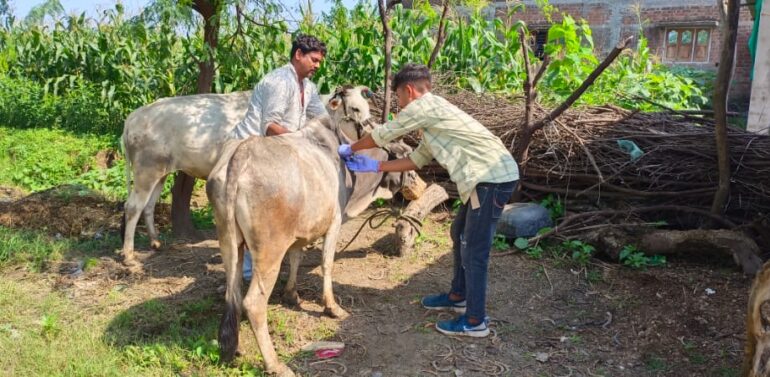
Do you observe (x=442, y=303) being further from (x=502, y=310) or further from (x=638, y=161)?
(x=638, y=161)

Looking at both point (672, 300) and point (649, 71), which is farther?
point (649, 71)

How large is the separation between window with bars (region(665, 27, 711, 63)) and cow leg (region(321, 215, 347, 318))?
1439cm

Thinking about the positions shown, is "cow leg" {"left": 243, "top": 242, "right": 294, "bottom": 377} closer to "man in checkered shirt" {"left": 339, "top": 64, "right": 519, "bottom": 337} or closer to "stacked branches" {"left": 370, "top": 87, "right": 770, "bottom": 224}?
"man in checkered shirt" {"left": 339, "top": 64, "right": 519, "bottom": 337}

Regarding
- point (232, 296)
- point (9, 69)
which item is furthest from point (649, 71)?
point (9, 69)

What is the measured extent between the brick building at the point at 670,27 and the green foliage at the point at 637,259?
11343 millimetres

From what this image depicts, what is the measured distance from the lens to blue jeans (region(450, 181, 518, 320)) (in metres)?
4.06

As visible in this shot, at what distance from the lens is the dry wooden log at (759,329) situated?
10.1 feet

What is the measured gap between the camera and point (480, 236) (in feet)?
13.5

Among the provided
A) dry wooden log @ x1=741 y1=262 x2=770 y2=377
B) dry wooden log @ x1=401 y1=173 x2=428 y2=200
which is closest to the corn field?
dry wooden log @ x1=401 y1=173 x2=428 y2=200

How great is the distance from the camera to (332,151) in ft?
15.0

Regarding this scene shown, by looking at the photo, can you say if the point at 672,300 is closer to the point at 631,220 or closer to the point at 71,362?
the point at 631,220

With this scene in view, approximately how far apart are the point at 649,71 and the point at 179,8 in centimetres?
851

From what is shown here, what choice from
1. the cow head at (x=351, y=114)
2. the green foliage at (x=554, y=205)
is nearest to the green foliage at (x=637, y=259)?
the green foliage at (x=554, y=205)

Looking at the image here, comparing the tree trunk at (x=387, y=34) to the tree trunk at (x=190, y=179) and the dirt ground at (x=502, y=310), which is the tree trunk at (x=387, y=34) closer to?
the dirt ground at (x=502, y=310)
